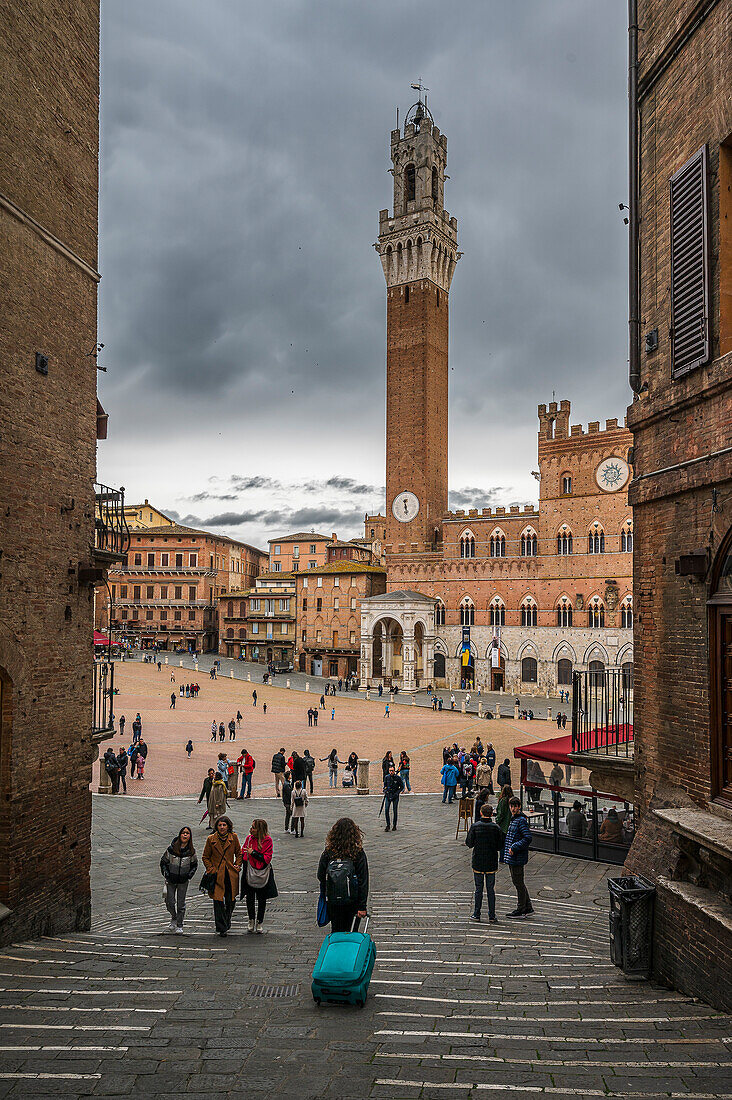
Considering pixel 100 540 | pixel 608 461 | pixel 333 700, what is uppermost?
pixel 608 461

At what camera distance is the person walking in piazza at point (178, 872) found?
27.6 feet

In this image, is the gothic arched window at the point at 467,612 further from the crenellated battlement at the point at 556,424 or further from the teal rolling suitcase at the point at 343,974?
the teal rolling suitcase at the point at 343,974

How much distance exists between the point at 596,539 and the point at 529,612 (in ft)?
21.9

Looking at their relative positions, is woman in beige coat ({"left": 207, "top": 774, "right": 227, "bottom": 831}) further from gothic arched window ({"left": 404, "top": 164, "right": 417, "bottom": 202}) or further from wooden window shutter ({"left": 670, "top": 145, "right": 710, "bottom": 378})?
gothic arched window ({"left": 404, "top": 164, "right": 417, "bottom": 202})

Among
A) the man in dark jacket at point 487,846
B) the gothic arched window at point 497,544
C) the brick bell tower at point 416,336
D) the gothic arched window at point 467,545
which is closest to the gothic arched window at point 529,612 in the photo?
A: the gothic arched window at point 497,544

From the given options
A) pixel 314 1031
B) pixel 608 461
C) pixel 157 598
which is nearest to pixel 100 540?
pixel 314 1031

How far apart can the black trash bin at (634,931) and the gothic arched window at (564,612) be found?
151ft

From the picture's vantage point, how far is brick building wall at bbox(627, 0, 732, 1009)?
629 centimetres

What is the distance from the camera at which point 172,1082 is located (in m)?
4.42

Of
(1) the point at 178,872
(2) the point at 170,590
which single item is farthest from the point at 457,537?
(1) the point at 178,872

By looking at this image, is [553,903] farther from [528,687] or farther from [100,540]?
[528,687]

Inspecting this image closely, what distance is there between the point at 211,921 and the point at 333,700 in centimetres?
3806

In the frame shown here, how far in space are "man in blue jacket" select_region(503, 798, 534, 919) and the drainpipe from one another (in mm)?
5003

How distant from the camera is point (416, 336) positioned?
60500 millimetres
